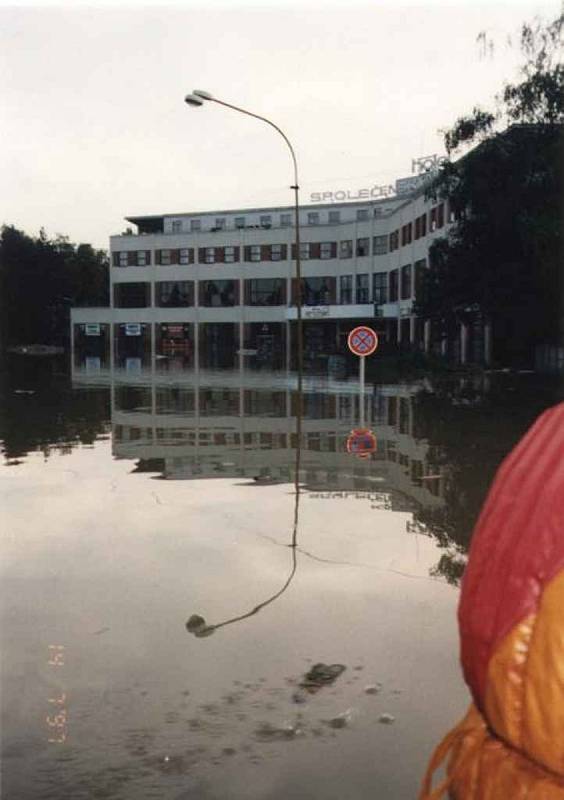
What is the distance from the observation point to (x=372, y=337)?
666 inches

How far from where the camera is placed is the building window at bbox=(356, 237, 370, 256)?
7281cm

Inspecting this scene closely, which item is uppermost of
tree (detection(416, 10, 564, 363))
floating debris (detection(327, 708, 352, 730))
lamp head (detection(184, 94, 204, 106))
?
lamp head (detection(184, 94, 204, 106))

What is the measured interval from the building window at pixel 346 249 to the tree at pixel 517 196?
4462cm

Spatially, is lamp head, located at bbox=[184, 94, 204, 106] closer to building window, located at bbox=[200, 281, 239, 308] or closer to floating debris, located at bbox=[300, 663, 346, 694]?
floating debris, located at bbox=[300, 663, 346, 694]

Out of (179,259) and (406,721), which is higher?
(179,259)

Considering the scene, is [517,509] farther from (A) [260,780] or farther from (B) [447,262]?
(B) [447,262]

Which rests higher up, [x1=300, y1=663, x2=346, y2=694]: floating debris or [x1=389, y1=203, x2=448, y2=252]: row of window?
[x1=389, y1=203, x2=448, y2=252]: row of window

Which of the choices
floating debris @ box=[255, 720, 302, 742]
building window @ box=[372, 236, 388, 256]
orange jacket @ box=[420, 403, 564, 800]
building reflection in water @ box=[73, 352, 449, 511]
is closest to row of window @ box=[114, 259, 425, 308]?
building window @ box=[372, 236, 388, 256]

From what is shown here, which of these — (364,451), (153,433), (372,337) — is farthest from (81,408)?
(364,451)

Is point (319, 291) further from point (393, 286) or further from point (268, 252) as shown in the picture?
point (393, 286)

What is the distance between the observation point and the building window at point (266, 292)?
258ft

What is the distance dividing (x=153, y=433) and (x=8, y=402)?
27.0 ft

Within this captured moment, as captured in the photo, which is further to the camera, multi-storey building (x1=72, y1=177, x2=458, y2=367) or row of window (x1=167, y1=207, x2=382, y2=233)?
row of window (x1=167, y1=207, x2=382, y2=233)

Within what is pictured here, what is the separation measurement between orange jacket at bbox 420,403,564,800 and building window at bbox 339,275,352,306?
7413 cm
